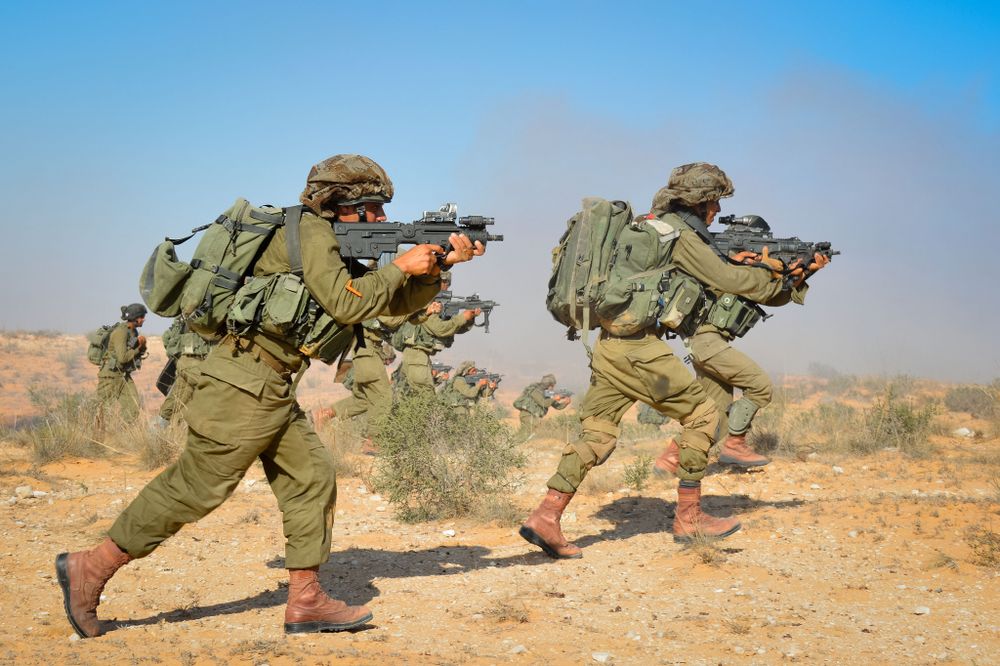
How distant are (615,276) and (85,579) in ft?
11.2

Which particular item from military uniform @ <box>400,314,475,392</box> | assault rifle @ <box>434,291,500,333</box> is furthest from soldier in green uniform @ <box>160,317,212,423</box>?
assault rifle @ <box>434,291,500,333</box>

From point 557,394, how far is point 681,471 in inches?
433

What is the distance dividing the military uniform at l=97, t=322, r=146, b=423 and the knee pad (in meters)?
8.11

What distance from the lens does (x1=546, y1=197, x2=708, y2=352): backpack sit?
6.01 m

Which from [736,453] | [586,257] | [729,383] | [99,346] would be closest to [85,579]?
[586,257]

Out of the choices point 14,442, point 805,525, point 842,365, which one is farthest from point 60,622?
point 842,365

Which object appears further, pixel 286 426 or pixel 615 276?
pixel 615 276

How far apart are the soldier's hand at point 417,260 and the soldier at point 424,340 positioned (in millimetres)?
7223

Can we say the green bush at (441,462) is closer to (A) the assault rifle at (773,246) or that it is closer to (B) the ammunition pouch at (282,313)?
(A) the assault rifle at (773,246)

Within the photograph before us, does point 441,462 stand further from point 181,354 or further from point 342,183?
point 181,354

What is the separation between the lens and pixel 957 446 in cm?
1071

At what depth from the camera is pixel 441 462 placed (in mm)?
7699

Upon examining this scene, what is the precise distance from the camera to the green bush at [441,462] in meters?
7.68

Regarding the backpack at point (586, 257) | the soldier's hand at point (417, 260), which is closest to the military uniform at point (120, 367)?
the backpack at point (586, 257)
